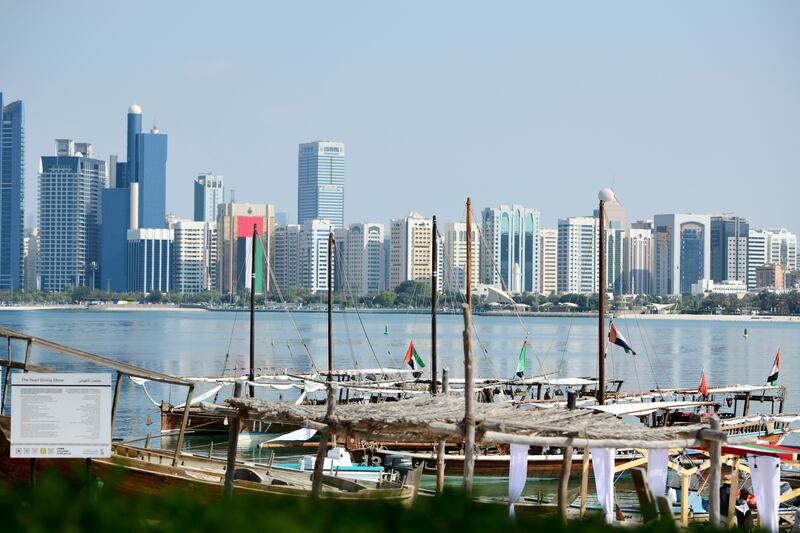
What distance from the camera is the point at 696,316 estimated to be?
17600 cm

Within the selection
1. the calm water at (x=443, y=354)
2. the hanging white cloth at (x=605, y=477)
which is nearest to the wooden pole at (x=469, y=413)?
the hanging white cloth at (x=605, y=477)

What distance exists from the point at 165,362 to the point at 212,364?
313cm

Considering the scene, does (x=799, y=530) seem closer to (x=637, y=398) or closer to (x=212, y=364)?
(x=637, y=398)

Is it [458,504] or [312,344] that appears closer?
[458,504]

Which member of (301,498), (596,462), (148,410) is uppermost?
(301,498)

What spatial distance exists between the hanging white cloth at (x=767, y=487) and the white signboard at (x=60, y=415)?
26.0 feet

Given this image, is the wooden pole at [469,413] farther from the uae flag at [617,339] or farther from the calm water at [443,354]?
the calm water at [443,354]

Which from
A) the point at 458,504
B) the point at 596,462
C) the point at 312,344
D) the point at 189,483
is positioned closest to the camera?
the point at 458,504

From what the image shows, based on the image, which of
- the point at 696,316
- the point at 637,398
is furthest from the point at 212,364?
the point at 696,316

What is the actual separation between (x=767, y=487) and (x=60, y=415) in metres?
8.42

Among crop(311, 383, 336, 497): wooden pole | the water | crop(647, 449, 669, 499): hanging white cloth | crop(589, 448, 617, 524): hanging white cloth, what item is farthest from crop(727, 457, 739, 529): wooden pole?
the water

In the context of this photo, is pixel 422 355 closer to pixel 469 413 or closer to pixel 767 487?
pixel 767 487

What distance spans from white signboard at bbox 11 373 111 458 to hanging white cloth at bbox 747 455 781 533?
792 cm

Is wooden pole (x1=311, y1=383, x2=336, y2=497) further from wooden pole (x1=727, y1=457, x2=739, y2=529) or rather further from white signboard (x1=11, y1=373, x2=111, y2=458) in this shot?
wooden pole (x1=727, y1=457, x2=739, y2=529)
